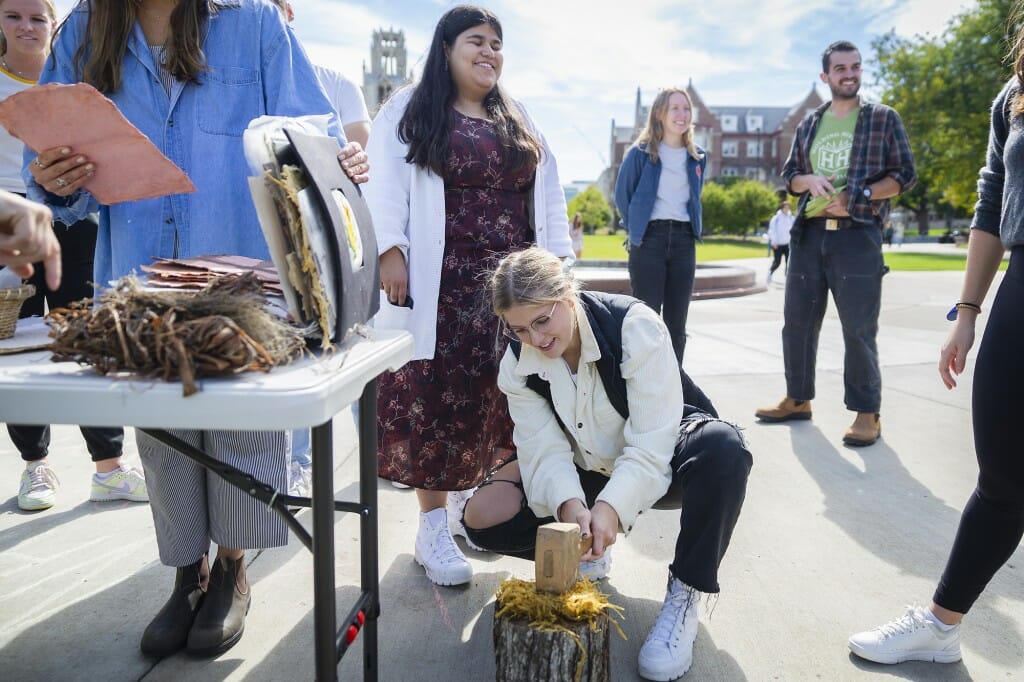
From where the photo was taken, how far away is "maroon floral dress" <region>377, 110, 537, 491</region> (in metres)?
2.40

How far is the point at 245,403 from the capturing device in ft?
3.16

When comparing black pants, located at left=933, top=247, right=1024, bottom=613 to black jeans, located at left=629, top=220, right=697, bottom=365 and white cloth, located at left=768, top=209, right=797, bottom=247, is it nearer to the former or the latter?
black jeans, located at left=629, top=220, right=697, bottom=365

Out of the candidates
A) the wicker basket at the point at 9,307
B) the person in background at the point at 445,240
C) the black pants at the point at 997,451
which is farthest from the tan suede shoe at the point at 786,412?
the wicker basket at the point at 9,307

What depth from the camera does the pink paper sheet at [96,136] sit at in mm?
1312

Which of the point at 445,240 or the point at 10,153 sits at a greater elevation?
the point at 10,153

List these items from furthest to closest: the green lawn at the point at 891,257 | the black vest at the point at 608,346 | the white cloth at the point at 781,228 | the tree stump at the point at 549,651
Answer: the green lawn at the point at 891,257, the white cloth at the point at 781,228, the black vest at the point at 608,346, the tree stump at the point at 549,651

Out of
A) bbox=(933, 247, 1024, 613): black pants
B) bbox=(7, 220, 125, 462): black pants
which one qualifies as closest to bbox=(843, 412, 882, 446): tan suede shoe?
bbox=(933, 247, 1024, 613): black pants

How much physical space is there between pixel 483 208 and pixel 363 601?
134 cm

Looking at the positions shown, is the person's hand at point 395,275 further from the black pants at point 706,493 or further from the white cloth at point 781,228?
the white cloth at point 781,228

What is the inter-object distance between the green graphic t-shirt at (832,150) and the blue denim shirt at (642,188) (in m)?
0.71

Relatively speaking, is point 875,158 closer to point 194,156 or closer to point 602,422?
point 602,422

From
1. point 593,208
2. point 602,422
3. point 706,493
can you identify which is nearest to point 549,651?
point 706,493

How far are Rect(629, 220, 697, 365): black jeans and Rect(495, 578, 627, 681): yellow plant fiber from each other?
116 inches

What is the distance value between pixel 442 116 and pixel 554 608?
5.15 ft
